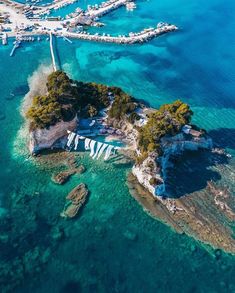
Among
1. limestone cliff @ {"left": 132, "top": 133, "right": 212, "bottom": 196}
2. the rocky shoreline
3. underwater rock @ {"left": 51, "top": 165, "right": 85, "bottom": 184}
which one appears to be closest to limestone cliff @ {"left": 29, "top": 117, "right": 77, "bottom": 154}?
underwater rock @ {"left": 51, "top": 165, "right": 85, "bottom": 184}

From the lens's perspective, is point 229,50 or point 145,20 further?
point 145,20

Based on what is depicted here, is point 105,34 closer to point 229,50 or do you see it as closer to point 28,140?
point 229,50

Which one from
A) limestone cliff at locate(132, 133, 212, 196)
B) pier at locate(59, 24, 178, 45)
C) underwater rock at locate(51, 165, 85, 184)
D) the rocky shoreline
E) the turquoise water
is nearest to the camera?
the turquoise water

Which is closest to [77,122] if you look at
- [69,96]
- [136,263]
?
[69,96]

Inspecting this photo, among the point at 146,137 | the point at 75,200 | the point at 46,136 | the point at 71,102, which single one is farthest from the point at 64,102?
the point at 75,200

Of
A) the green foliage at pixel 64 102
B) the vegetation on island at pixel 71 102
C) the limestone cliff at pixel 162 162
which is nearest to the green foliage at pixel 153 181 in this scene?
the limestone cliff at pixel 162 162

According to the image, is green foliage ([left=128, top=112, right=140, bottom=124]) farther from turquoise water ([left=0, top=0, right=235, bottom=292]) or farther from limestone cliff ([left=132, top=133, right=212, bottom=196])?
turquoise water ([left=0, top=0, right=235, bottom=292])

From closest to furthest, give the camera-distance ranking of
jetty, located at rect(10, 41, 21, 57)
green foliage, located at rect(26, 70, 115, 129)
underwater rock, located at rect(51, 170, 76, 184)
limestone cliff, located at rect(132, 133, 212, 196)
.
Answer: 1. limestone cliff, located at rect(132, 133, 212, 196)
2. underwater rock, located at rect(51, 170, 76, 184)
3. green foliage, located at rect(26, 70, 115, 129)
4. jetty, located at rect(10, 41, 21, 57)
